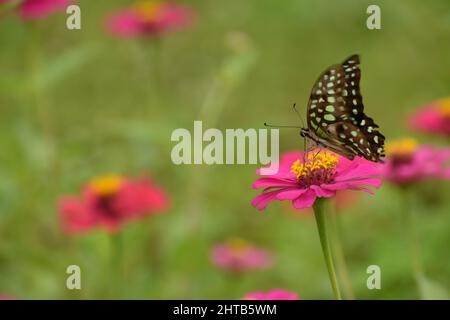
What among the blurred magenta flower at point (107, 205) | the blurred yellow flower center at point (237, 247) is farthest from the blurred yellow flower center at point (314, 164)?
the blurred yellow flower center at point (237, 247)

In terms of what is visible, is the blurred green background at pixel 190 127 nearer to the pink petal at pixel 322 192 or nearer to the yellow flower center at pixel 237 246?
the yellow flower center at pixel 237 246

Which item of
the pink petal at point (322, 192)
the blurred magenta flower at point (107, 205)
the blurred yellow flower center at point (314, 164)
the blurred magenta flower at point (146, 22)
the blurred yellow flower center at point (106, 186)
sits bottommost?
the pink petal at point (322, 192)

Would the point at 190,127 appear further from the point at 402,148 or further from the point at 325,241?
the point at 325,241

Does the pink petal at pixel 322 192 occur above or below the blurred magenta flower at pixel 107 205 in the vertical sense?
below

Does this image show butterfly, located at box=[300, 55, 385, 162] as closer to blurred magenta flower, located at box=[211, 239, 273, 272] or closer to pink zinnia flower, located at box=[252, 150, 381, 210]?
pink zinnia flower, located at box=[252, 150, 381, 210]

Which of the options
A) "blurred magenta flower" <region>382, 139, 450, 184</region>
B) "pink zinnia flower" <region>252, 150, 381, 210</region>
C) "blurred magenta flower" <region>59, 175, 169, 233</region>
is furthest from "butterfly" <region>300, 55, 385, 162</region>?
"blurred magenta flower" <region>59, 175, 169, 233</region>

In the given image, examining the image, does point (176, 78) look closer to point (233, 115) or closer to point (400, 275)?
point (233, 115)

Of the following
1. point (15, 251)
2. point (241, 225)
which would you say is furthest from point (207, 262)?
point (241, 225)
